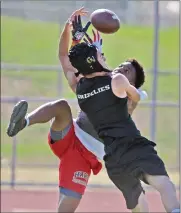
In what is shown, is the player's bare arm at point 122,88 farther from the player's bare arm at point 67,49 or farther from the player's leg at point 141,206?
the player's leg at point 141,206

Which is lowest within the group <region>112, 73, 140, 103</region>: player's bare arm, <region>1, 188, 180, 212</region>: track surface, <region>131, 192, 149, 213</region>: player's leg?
<region>1, 188, 180, 212</region>: track surface

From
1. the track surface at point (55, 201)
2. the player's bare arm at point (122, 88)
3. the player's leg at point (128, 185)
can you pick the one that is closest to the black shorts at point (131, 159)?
the player's leg at point (128, 185)

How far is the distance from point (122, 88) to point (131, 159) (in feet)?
1.77

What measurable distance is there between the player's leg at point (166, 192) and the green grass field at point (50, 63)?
7.05m

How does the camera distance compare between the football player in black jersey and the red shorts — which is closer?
the football player in black jersey

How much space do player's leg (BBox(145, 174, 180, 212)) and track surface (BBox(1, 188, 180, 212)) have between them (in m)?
4.03

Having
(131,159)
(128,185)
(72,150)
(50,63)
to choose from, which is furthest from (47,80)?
(131,159)

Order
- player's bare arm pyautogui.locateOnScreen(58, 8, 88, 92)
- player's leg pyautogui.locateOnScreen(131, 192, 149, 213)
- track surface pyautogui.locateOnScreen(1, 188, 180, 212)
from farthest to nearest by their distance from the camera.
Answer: track surface pyautogui.locateOnScreen(1, 188, 180, 212) < player's leg pyautogui.locateOnScreen(131, 192, 149, 213) < player's bare arm pyautogui.locateOnScreen(58, 8, 88, 92)

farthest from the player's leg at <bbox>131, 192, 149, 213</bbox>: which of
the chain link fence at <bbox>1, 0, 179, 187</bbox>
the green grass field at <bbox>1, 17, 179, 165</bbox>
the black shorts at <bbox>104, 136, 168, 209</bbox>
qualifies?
the green grass field at <bbox>1, 17, 179, 165</bbox>

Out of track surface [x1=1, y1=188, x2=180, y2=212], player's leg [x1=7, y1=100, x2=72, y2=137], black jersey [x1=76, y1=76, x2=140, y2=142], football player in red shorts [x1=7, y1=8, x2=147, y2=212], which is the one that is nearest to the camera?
black jersey [x1=76, y1=76, x2=140, y2=142]

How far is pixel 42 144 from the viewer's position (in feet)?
49.8

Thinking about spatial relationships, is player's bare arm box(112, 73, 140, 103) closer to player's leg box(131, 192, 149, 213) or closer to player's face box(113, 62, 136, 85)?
player's face box(113, 62, 136, 85)

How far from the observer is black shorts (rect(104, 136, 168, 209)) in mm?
6490

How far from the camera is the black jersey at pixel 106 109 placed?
664 centimetres
